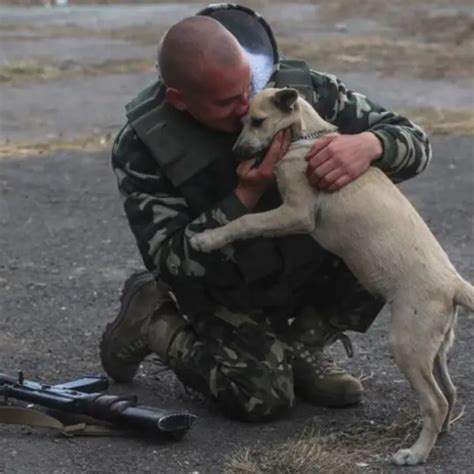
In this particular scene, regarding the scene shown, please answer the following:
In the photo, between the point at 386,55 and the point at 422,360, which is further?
the point at 386,55

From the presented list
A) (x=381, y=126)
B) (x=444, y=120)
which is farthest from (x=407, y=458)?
(x=444, y=120)

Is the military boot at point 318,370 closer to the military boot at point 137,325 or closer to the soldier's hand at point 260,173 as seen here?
the military boot at point 137,325

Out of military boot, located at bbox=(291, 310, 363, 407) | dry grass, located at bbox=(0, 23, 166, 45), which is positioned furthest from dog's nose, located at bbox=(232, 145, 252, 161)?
dry grass, located at bbox=(0, 23, 166, 45)

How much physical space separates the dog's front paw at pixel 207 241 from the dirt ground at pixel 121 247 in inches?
24.8

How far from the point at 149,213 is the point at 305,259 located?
1.85 feet

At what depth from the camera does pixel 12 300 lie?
242 inches

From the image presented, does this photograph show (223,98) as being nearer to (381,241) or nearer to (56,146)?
(381,241)

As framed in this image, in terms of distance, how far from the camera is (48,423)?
14.1 ft

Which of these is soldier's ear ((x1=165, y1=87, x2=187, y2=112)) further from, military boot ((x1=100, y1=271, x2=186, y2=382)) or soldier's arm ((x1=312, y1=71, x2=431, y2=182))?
military boot ((x1=100, y1=271, x2=186, y2=382))

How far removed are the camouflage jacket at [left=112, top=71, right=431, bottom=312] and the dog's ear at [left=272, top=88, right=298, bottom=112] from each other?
340mm

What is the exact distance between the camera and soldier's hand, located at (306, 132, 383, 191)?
414cm

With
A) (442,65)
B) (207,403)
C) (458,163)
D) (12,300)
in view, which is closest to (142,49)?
(442,65)

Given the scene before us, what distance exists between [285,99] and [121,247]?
129 inches

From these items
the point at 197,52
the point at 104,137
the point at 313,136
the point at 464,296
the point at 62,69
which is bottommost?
the point at 62,69
